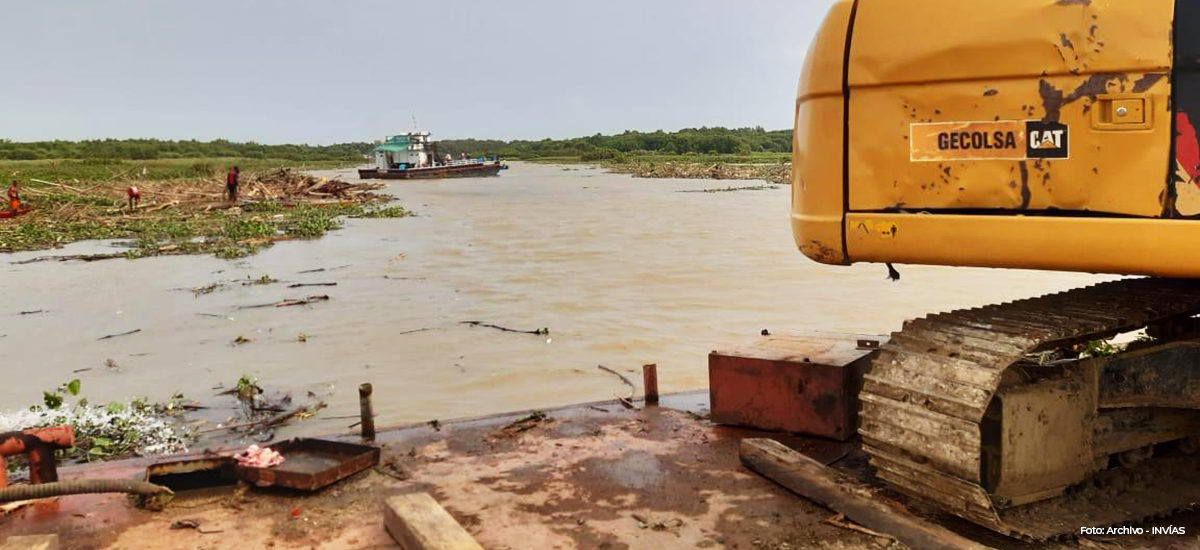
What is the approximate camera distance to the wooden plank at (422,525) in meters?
3.85

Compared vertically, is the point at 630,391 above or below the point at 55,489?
below

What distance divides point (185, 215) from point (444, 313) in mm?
20365

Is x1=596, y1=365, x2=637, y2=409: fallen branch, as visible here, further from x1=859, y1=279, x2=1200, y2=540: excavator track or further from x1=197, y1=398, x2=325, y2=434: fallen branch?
x1=197, y1=398, x2=325, y2=434: fallen branch

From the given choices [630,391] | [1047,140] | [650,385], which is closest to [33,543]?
[650,385]

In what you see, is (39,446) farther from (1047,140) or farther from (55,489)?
(1047,140)

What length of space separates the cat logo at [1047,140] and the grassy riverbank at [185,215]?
18.0 meters

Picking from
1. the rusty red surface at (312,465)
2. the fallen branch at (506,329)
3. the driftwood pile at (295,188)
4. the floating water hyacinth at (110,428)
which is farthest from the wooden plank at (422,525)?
the driftwood pile at (295,188)

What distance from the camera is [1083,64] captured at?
3.56 metres

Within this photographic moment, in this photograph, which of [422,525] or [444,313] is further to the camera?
[444,313]

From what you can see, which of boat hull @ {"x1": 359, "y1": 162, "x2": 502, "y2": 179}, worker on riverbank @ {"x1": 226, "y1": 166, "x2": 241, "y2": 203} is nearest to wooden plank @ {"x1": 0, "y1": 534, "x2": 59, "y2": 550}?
worker on riverbank @ {"x1": 226, "y1": 166, "x2": 241, "y2": 203}

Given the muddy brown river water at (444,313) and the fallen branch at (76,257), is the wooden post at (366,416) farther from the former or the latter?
the fallen branch at (76,257)

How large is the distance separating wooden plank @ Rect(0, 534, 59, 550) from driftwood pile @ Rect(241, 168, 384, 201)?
32.7 meters

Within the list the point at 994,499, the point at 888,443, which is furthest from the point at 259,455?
the point at 994,499

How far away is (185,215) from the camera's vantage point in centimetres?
2912
